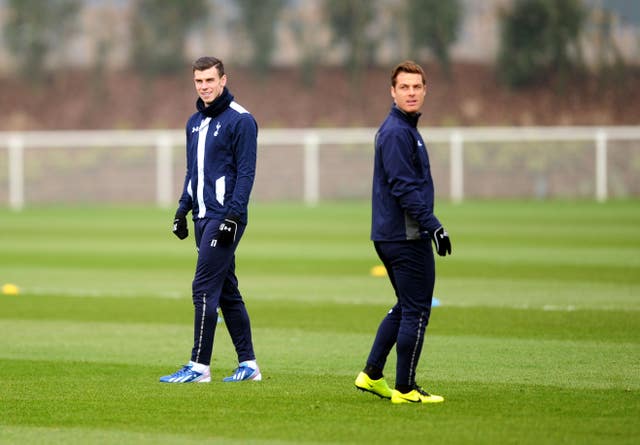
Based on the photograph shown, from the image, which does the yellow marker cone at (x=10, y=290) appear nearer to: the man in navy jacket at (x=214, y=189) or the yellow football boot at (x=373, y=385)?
the man in navy jacket at (x=214, y=189)

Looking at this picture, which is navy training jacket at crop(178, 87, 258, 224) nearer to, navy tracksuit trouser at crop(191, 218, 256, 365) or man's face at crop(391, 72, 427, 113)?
navy tracksuit trouser at crop(191, 218, 256, 365)

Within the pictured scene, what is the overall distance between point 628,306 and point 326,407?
6.77 metres

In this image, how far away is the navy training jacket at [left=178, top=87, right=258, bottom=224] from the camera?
9664mm

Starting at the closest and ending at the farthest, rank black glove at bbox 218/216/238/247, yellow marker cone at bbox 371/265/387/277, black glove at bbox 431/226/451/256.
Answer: black glove at bbox 431/226/451/256 → black glove at bbox 218/216/238/247 → yellow marker cone at bbox 371/265/387/277

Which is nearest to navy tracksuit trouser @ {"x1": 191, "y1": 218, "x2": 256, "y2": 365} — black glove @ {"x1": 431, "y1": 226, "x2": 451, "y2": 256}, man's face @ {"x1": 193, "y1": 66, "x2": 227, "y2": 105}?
man's face @ {"x1": 193, "y1": 66, "x2": 227, "y2": 105}

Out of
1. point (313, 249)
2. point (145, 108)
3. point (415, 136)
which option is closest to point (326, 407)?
point (415, 136)

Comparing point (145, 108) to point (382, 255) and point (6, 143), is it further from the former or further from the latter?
point (382, 255)

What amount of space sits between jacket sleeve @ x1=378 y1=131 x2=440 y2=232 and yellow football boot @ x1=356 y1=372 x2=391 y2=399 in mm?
1062

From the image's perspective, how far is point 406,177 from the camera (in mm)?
8422

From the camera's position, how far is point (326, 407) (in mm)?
8664

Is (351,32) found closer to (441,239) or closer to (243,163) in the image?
(243,163)

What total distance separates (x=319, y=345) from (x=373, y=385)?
10.3 ft

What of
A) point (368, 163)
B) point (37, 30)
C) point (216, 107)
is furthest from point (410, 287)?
point (37, 30)

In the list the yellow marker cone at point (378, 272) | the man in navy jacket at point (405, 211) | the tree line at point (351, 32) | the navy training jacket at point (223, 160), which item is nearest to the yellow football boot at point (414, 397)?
the man in navy jacket at point (405, 211)
